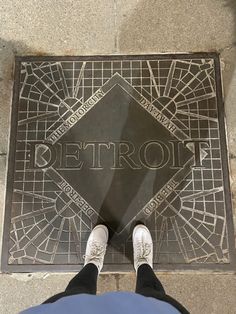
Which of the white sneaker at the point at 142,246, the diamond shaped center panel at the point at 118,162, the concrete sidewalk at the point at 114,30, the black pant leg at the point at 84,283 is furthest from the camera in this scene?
the concrete sidewalk at the point at 114,30

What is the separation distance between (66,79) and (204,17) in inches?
29.9

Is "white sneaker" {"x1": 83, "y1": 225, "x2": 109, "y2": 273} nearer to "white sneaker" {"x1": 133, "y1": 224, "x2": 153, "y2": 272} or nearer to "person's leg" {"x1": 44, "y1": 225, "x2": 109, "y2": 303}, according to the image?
"person's leg" {"x1": 44, "y1": 225, "x2": 109, "y2": 303}

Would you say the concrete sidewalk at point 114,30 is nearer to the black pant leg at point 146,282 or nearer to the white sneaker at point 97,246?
the white sneaker at point 97,246

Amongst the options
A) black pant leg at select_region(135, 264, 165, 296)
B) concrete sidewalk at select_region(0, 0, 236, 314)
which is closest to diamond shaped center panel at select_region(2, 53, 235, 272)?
concrete sidewalk at select_region(0, 0, 236, 314)

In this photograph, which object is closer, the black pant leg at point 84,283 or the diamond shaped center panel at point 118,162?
the black pant leg at point 84,283

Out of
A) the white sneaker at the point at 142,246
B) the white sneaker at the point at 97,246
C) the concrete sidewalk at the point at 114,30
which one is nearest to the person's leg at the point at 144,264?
the white sneaker at the point at 142,246

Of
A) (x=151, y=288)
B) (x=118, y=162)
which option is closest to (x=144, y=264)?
(x=151, y=288)

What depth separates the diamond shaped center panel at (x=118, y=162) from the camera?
1.79 meters

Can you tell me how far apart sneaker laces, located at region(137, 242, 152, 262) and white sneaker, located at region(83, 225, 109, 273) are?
0.50ft

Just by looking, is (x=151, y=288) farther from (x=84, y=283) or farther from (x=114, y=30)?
(x=114, y=30)

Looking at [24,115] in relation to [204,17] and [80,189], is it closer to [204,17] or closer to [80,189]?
[80,189]

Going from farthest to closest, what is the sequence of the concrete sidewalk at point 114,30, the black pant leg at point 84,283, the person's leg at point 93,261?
1. the concrete sidewalk at point 114,30
2. the person's leg at point 93,261
3. the black pant leg at point 84,283

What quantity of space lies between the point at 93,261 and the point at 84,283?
0.64ft

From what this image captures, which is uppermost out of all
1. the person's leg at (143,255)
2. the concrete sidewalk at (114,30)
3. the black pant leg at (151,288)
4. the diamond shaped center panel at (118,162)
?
the concrete sidewalk at (114,30)
